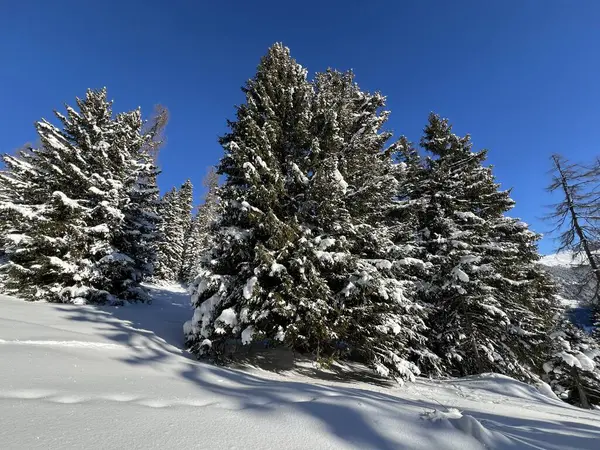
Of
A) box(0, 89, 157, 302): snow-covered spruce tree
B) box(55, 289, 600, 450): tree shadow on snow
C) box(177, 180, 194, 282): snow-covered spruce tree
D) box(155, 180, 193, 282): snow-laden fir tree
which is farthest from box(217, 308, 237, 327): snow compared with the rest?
box(177, 180, 194, 282): snow-covered spruce tree

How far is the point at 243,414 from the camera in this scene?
289cm

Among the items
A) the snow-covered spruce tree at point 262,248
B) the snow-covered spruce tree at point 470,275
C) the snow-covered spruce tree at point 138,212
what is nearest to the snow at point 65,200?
the snow-covered spruce tree at point 138,212

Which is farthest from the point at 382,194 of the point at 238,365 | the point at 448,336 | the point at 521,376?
the point at 521,376

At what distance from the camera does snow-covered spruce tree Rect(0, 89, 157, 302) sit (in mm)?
11320

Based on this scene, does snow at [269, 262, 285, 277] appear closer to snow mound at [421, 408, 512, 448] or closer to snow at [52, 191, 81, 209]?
snow mound at [421, 408, 512, 448]

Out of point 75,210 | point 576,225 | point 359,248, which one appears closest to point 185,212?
point 75,210

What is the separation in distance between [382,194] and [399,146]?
4985 mm

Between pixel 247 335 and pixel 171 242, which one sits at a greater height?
pixel 171 242

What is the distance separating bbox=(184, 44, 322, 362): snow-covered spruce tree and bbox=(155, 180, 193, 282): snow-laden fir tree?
2041 centimetres

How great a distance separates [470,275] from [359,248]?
525cm

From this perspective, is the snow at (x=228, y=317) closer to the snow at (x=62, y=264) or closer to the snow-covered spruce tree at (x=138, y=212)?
the snow at (x=62, y=264)

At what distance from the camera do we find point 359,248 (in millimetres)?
9648

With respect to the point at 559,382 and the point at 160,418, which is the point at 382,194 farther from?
the point at 559,382

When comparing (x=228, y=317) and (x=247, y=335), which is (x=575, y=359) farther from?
(x=228, y=317)
